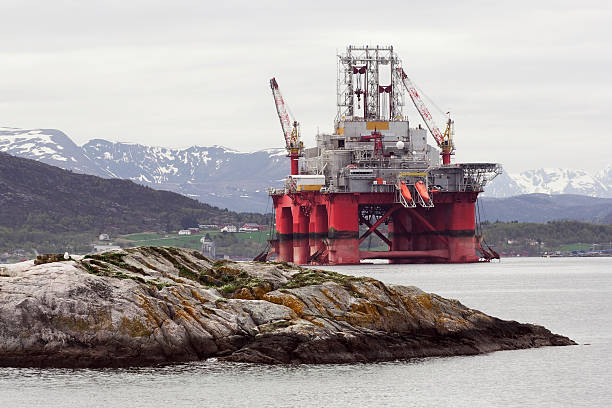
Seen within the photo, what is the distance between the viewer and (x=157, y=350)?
174 ft

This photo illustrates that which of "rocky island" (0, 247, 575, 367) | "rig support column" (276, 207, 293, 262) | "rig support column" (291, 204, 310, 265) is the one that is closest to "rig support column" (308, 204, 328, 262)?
"rig support column" (291, 204, 310, 265)

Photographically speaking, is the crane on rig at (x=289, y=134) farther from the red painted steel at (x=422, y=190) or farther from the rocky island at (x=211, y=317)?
the rocky island at (x=211, y=317)

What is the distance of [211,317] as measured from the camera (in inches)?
2169

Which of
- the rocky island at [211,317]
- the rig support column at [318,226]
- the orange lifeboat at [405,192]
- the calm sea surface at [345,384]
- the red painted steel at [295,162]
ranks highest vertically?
the red painted steel at [295,162]

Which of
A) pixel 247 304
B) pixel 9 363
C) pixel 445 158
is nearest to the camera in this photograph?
pixel 9 363

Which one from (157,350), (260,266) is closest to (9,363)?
(157,350)

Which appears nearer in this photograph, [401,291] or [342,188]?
[401,291]

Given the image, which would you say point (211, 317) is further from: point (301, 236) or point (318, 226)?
point (301, 236)

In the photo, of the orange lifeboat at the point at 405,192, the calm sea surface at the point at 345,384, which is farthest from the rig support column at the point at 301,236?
the calm sea surface at the point at 345,384

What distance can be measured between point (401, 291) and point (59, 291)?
16.5 meters

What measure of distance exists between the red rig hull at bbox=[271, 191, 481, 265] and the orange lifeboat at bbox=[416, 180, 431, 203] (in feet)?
11.2

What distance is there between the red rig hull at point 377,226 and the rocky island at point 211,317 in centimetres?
8207

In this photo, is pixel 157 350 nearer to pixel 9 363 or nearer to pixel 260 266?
pixel 9 363

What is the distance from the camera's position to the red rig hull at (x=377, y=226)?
145 metres
